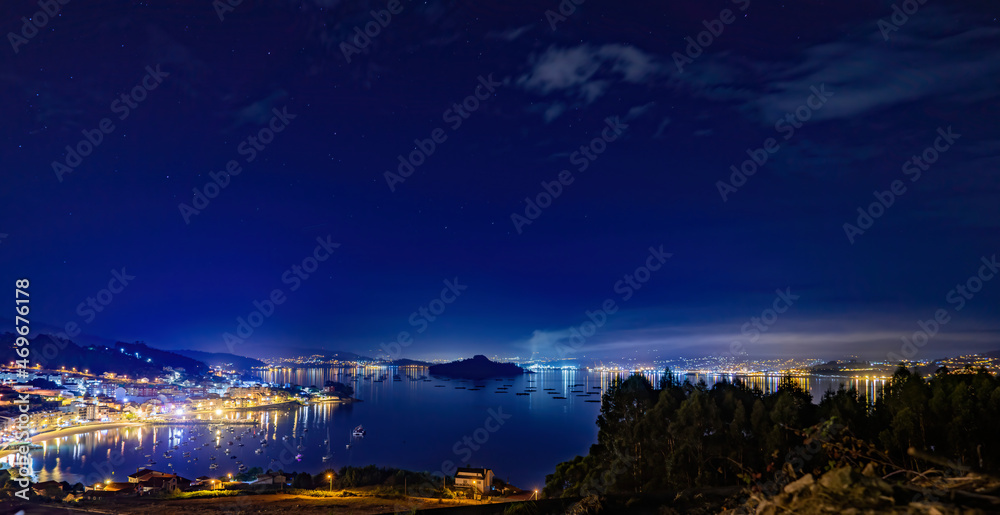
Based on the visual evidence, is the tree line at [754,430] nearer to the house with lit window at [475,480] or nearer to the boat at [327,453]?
the house with lit window at [475,480]

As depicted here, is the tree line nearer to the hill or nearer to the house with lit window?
the house with lit window

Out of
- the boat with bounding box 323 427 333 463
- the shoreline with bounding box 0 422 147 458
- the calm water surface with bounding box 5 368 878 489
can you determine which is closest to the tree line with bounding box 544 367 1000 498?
the calm water surface with bounding box 5 368 878 489

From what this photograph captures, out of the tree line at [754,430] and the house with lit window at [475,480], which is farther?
the house with lit window at [475,480]

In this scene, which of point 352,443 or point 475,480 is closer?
point 475,480

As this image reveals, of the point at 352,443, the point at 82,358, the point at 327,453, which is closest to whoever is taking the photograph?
the point at 327,453

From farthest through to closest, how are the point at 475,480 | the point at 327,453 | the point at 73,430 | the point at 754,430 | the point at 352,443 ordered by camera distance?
the point at 73,430 < the point at 352,443 < the point at 327,453 < the point at 475,480 < the point at 754,430

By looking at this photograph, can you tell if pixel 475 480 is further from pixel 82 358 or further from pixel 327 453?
pixel 82 358

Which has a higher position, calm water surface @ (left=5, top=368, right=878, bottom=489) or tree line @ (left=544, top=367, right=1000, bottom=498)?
tree line @ (left=544, top=367, right=1000, bottom=498)

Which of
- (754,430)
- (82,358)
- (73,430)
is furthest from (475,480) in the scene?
(82,358)

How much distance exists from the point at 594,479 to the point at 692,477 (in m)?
2.85

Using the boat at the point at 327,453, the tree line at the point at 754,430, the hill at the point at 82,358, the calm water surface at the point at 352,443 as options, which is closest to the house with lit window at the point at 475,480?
the tree line at the point at 754,430

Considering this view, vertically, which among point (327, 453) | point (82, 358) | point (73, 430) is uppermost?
point (327, 453)

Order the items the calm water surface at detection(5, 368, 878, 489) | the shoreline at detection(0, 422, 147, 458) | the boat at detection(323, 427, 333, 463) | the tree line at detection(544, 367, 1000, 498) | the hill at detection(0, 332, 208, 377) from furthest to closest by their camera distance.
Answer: the hill at detection(0, 332, 208, 377) < the shoreline at detection(0, 422, 147, 458) < the boat at detection(323, 427, 333, 463) < the calm water surface at detection(5, 368, 878, 489) < the tree line at detection(544, 367, 1000, 498)

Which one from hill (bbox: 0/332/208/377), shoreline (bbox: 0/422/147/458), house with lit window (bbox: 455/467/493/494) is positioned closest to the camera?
house with lit window (bbox: 455/467/493/494)
